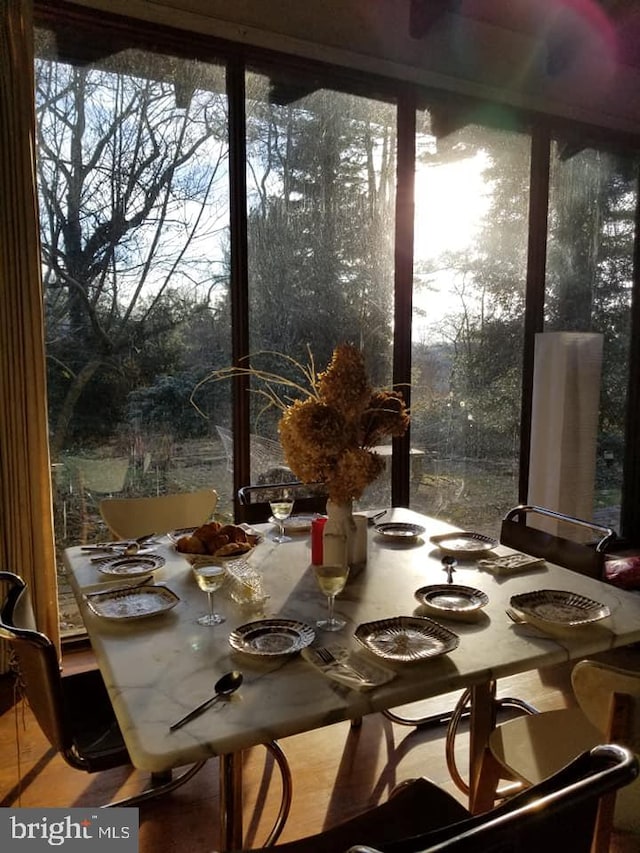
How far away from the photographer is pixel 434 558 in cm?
203

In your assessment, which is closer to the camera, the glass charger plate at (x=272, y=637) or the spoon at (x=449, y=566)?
the glass charger plate at (x=272, y=637)

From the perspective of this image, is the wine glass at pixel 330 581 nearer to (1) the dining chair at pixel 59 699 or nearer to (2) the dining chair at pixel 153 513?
(1) the dining chair at pixel 59 699

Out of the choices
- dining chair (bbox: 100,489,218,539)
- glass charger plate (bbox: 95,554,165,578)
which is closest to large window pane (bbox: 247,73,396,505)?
dining chair (bbox: 100,489,218,539)

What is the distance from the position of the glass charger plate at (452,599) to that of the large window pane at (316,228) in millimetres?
1854

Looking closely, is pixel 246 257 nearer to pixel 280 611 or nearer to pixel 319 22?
pixel 319 22

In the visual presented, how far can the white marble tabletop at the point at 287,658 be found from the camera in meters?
1.08

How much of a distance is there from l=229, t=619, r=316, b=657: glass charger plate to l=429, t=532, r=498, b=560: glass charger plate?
0.75m

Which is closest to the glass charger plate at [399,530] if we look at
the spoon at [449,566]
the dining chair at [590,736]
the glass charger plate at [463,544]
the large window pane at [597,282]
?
the glass charger plate at [463,544]

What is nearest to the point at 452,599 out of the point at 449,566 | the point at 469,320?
the point at 449,566

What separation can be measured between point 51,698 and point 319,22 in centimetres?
335

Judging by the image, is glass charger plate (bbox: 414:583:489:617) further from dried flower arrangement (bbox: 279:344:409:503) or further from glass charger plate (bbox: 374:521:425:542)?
glass charger plate (bbox: 374:521:425:542)

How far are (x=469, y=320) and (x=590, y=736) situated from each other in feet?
9.37

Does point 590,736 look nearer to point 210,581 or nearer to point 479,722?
point 479,722

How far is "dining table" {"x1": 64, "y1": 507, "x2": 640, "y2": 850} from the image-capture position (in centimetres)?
110
